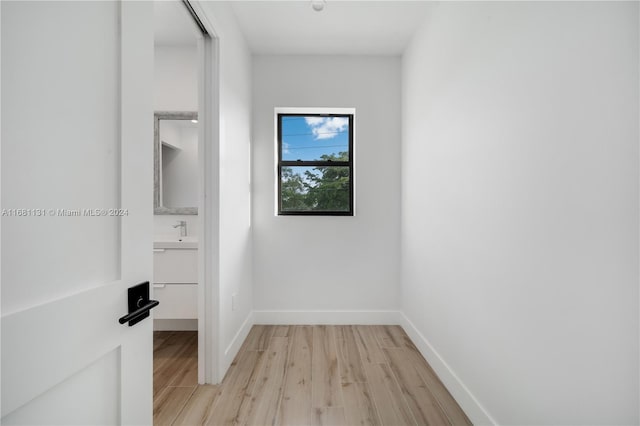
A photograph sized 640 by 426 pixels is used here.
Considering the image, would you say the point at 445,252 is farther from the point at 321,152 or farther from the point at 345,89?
the point at 345,89

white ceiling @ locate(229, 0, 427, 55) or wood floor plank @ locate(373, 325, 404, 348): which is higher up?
white ceiling @ locate(229, 0, 427, 55)

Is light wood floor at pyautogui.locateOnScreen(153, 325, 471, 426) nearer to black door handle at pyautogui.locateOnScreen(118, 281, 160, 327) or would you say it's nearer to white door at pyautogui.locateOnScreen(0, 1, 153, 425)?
white door at pyautogui.locateOnScreen(0, 1, 153, 425)

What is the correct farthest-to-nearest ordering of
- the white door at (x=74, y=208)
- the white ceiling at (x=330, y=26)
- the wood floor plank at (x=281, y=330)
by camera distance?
the wood floor plank at (x=281, y=330), the white ceiling at (x=330, y=26), the white door at (x=74, y=208)

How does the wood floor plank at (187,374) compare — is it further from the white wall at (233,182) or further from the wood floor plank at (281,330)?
the wood floor plank at (281,330)

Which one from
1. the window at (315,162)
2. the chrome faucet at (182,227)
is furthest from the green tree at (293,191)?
the chrome faucet at (182,227)

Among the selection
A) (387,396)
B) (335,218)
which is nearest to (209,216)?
(335,218)

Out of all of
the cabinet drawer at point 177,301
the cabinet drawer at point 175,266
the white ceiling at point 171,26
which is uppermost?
the white ceiling at point 171,26

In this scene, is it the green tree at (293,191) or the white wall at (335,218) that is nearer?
the white wall at (335,218)

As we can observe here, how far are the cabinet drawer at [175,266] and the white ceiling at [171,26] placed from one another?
1.67 metres

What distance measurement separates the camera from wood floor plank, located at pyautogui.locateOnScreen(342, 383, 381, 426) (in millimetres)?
1515

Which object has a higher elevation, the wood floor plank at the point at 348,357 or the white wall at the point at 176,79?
the white wall at the point at 176,79

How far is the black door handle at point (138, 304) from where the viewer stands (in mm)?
748

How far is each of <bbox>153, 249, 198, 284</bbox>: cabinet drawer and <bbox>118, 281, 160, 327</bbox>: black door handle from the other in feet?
5.04

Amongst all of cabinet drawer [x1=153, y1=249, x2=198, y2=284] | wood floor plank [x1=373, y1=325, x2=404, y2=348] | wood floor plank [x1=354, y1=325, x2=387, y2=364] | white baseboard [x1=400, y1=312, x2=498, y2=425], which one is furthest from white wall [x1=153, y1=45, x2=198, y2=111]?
white baseboard [x1=400, y1=312, x2=498, y2=425]
